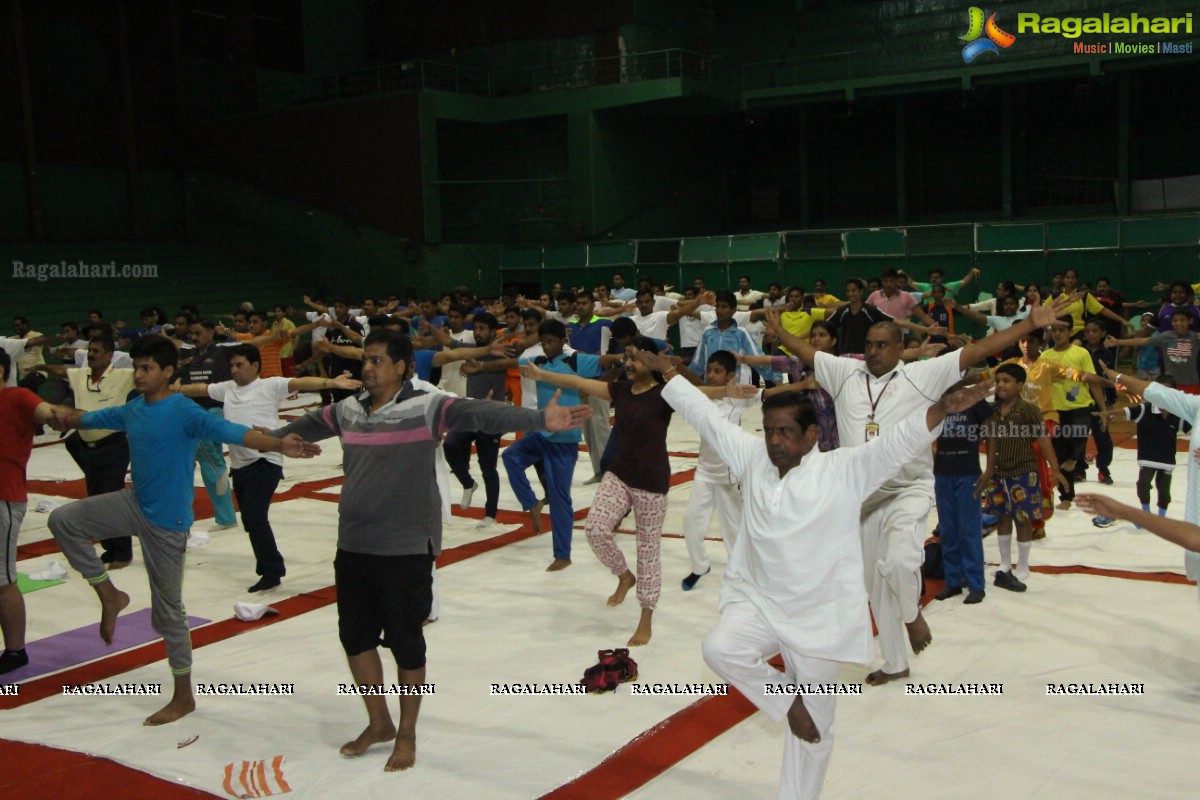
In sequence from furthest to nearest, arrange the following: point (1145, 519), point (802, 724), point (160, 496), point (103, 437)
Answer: point (103, 437) < point (160, 496) < point (802, 724) < point (1145, 519)

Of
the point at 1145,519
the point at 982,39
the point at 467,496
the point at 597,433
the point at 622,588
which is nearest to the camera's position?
the point at 1145,519

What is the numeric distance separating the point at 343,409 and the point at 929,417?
2639 millimetres

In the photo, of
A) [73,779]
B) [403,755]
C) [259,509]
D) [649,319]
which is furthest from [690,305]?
[73,779]

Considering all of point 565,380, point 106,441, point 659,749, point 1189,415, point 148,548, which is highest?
point 565,380

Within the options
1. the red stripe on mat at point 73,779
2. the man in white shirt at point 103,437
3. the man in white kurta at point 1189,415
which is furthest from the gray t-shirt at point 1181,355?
the red stripe on mat at point 73,779

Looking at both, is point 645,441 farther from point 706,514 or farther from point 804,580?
point 804,580

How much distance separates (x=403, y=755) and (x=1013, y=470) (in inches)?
189

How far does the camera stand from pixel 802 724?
4137 mm

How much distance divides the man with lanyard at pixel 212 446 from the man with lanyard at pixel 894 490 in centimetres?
605

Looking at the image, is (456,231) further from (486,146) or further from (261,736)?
(261,736)

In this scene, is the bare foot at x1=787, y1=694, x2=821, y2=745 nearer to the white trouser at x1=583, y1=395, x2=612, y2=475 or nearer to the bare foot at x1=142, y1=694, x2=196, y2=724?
the bare foot at x1=142, y1=694, x2=196, y2=724

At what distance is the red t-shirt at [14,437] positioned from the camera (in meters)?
6.45

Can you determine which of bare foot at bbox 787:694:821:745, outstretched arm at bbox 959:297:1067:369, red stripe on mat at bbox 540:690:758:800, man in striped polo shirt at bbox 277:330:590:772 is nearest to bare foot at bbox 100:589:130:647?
man in striped polo shirt at bbox 277:330:590:772

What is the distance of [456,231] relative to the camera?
30859 millimetres
